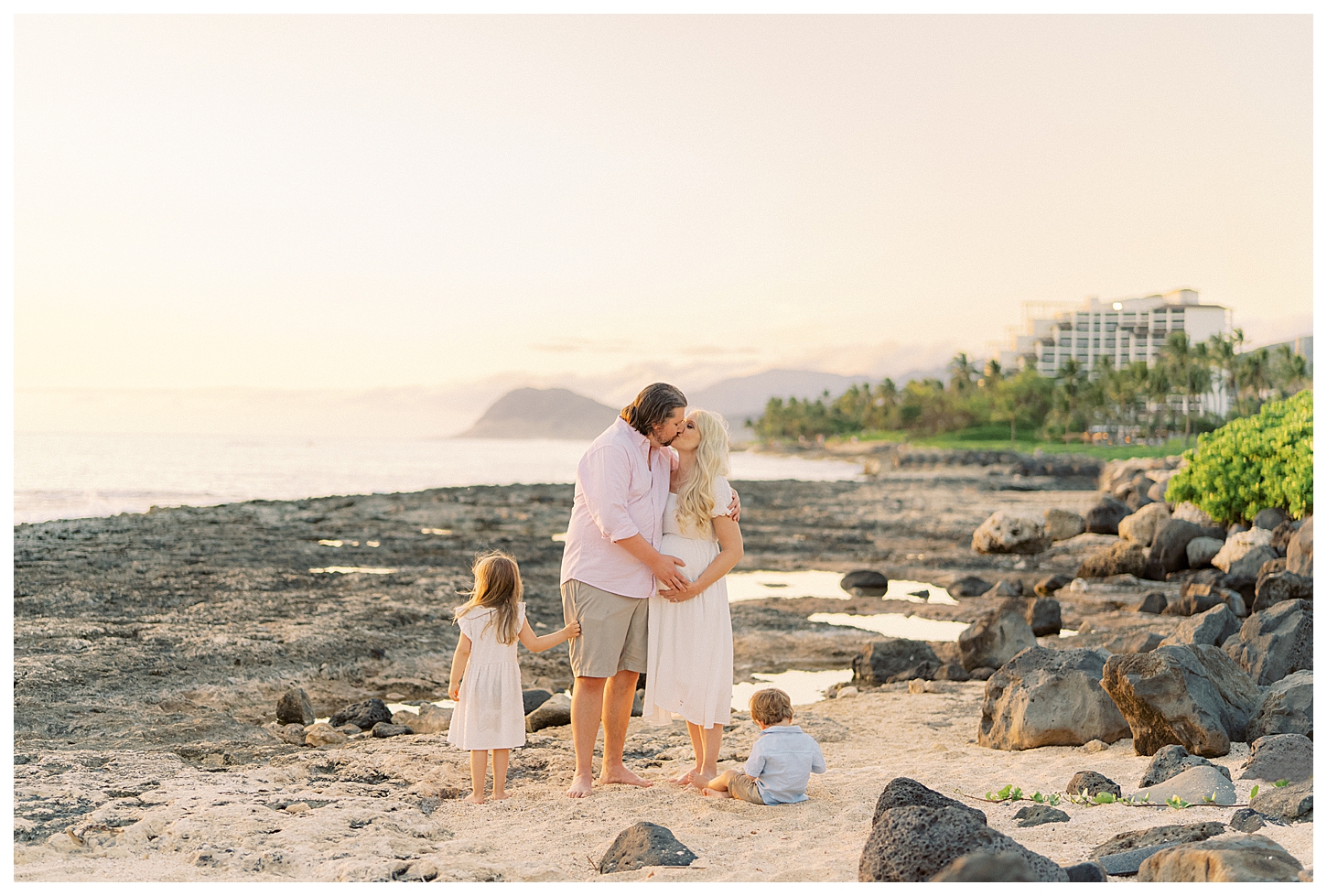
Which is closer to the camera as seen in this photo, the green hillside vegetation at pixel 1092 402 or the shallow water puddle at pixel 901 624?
the shallow water puddle at pixel 901 624

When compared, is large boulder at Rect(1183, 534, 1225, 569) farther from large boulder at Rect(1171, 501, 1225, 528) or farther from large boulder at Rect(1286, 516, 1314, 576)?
large boulder at Rect(1286, 516, 1314, 576)

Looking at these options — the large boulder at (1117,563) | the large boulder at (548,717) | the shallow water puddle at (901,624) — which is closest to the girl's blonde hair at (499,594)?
the large boulder at (548,717)

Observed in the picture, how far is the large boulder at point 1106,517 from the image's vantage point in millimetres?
22438

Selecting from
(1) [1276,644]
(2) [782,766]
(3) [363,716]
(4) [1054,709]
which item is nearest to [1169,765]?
(4) [1054,709]

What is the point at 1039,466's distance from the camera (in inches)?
2324

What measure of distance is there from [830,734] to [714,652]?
215 centimetres

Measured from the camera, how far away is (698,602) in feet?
19.1

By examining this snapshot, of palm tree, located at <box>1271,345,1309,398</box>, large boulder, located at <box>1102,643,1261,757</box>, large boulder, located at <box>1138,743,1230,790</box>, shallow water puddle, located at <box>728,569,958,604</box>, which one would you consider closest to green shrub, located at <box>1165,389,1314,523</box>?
shallow water puddle, located at <box>728,569,958,604</box>

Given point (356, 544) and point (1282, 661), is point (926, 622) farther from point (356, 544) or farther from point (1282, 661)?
point (356, 544)

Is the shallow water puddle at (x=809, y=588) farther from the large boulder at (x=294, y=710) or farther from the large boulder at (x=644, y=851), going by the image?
the large boulder at (x=644, y=851)

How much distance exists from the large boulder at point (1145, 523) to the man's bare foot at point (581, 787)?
1472 centimetres

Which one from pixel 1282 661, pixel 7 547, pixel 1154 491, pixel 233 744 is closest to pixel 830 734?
pixel 1282 661

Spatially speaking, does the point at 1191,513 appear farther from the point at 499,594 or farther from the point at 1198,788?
the point at 499,594

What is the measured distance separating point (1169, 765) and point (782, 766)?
2236mm
